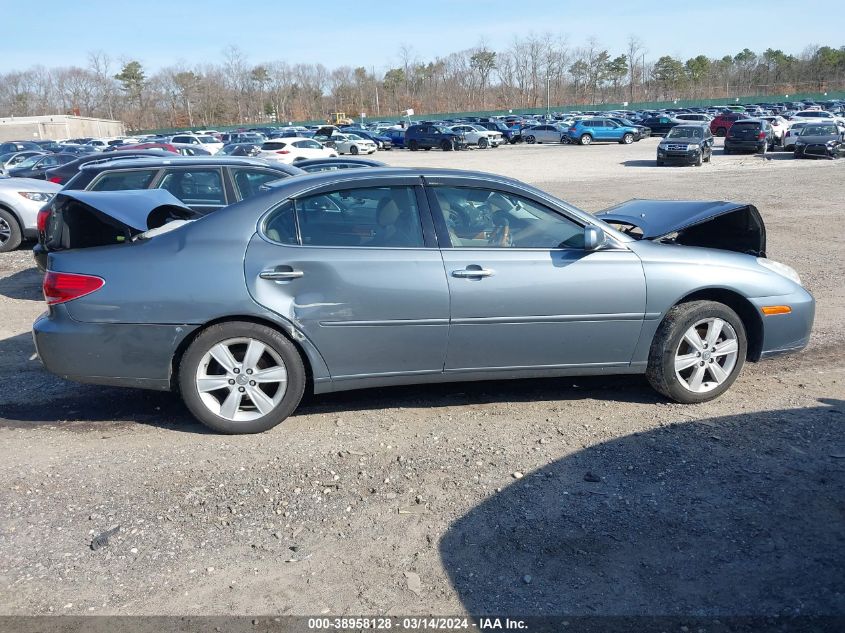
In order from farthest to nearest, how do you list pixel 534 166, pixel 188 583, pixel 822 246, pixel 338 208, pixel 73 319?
pixel 534 166 < pixel 822 246 < pixel 338 208 < pixel 73 319 < pixel 188 583

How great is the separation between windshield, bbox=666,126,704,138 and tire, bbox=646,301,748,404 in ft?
92.8

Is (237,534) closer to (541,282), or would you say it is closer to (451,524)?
(451,524)

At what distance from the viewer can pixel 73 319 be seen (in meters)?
4.36

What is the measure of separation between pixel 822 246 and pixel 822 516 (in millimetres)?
8538

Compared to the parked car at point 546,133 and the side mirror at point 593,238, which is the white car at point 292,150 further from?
the side mirror at point 593,238

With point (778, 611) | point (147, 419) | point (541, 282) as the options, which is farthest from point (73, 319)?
point (778, 611)

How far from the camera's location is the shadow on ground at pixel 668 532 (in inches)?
117

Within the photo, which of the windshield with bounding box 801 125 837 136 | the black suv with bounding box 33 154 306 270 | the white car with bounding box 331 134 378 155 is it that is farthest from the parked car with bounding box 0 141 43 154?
the windshield with bounding box 801 125 837 136

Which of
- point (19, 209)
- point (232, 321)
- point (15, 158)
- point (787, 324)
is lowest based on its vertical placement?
point (787, 324)

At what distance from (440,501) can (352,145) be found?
43.2 m

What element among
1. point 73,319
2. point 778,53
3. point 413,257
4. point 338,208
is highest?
point 778,53

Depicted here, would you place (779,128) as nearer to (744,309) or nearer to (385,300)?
(744,309)

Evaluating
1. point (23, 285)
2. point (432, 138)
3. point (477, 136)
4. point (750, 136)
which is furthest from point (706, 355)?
point (477, 136)

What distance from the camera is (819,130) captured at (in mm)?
31047
